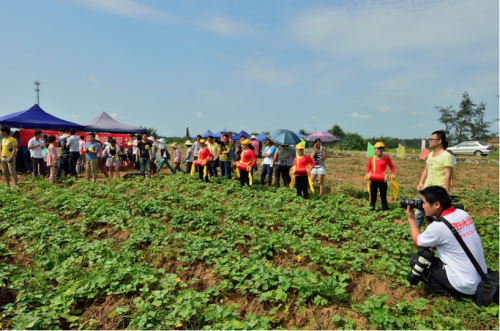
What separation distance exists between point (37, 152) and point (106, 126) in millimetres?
5541

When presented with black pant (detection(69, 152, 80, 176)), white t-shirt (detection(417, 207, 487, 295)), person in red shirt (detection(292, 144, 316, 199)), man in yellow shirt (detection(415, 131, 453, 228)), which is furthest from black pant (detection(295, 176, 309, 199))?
black pant (detection(69, 152, 80, 176))

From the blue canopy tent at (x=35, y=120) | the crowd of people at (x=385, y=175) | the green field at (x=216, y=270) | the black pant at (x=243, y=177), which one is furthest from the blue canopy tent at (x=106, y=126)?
the black pant at (x=243, y=177)

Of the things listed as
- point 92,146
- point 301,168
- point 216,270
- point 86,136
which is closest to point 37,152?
point 92,146

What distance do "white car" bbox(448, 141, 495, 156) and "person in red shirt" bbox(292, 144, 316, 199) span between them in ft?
73.6

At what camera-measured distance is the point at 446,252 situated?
3.31 metres

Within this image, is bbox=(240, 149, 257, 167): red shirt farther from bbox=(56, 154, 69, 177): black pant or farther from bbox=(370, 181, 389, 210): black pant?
bbox=(56, 154, 69, 177): black pant

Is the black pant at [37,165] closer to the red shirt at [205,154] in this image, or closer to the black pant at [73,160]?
the black pant at [73,160]

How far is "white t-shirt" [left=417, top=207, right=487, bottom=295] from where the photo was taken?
3.15 m

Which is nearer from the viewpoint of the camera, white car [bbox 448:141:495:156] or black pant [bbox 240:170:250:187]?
black pant [bbox 240:170:250:187]

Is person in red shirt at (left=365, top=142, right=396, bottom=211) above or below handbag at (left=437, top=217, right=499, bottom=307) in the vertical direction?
above

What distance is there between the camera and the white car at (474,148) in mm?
24781

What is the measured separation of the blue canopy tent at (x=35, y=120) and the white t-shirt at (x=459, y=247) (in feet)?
50.5

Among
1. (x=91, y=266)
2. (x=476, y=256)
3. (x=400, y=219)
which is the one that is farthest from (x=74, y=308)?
(x=400, y=219)

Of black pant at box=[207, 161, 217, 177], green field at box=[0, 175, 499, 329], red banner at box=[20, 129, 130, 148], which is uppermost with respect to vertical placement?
red banner at box=[20, 129, 130, 148]
